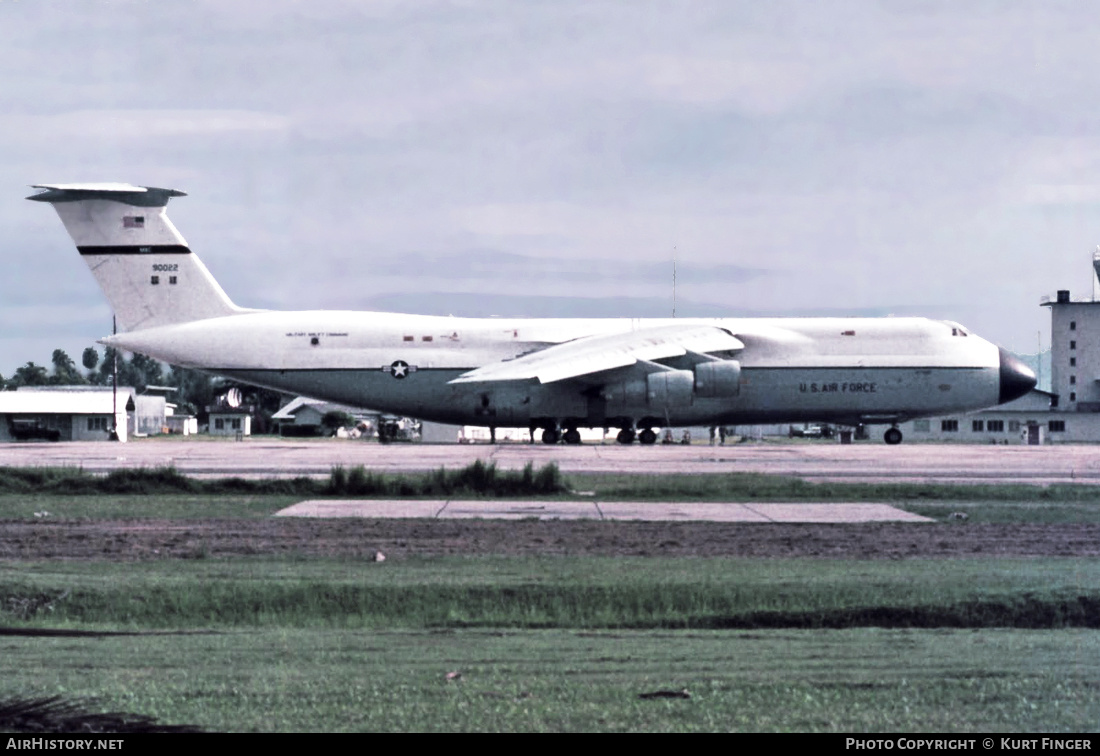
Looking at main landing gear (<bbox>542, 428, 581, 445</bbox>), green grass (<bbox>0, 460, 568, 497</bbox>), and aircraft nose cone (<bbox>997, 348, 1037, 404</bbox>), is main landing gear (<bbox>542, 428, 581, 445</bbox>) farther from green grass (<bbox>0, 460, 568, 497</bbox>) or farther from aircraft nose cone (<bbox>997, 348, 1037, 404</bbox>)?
green grass (<bbox>0, 460, 568, 497</bbox>)

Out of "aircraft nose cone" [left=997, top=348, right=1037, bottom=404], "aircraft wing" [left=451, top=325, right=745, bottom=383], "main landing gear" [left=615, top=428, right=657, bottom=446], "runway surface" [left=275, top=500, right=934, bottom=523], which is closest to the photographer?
"runway surface" [left=275, top=500, right=934, bottom=523]

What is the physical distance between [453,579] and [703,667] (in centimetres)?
469

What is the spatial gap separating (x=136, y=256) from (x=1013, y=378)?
93.4 ft

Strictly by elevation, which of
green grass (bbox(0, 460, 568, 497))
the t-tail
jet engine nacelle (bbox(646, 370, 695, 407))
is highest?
the t-tail

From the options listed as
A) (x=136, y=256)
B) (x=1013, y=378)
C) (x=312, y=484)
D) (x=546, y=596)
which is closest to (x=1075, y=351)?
(x=1013, y=378)

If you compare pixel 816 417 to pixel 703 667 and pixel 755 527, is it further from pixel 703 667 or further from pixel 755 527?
pixel 703 667

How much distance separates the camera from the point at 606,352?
138ft

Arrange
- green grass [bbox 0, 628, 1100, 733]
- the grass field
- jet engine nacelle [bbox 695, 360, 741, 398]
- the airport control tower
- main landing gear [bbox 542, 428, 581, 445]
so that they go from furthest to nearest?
the airport control tower
main landing gear [bbox 542, 428, 581, 445]
jet engine nacelle [bbox 695, 360, 741, 398]
the grass field
green grass [bbox 0, 628, 1100, 733]

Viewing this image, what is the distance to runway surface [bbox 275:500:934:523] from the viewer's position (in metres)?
18.6

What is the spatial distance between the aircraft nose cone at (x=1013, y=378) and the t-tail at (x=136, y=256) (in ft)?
85.2

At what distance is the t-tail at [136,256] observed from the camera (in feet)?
149

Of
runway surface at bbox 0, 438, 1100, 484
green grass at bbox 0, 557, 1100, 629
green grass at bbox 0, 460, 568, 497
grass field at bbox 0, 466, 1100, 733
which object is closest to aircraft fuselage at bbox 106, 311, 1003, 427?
runway surface at bbox 0, 438, 1100, 484

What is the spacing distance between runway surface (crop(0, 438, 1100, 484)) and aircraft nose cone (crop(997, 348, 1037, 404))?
127 inches
